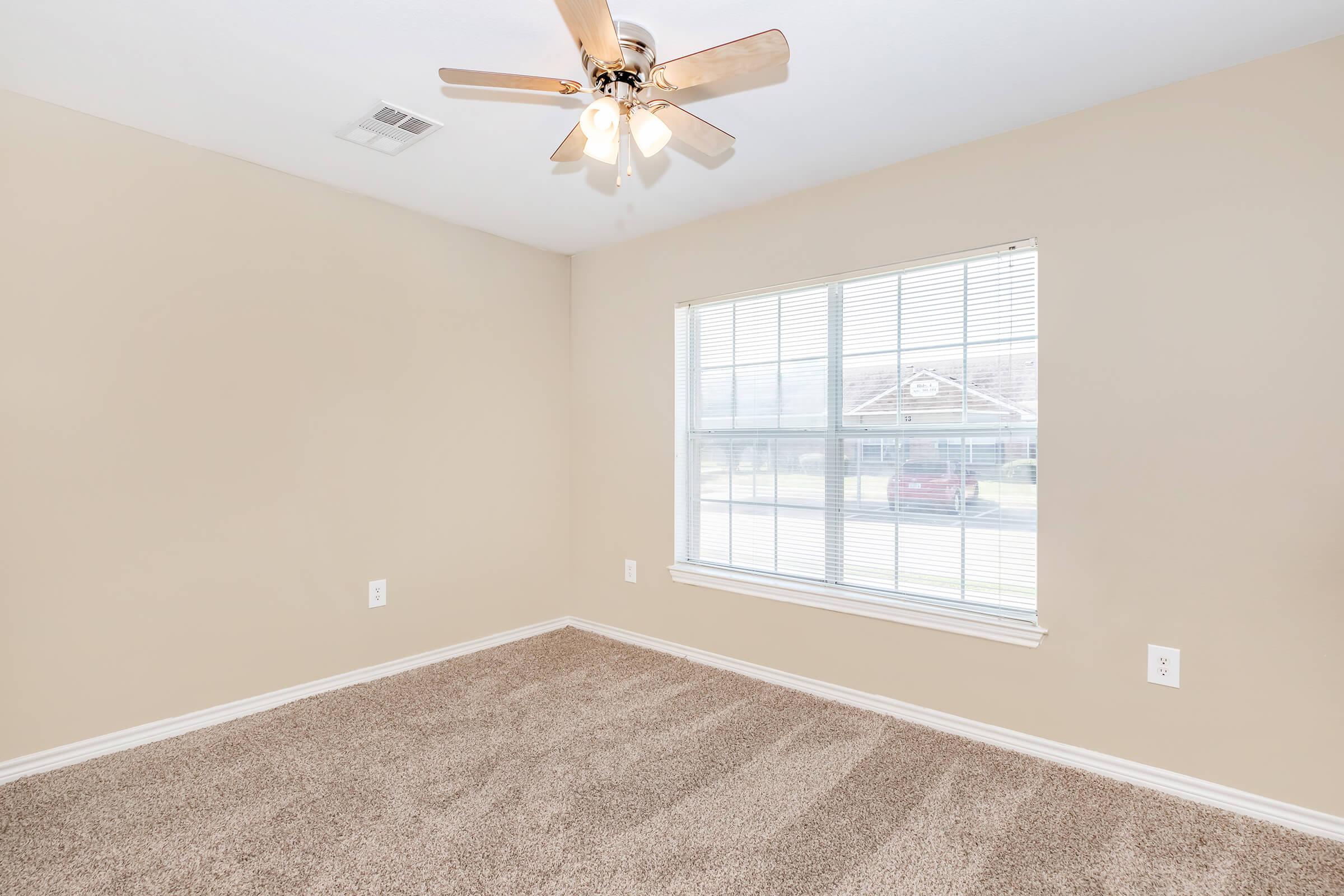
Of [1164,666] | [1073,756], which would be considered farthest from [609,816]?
[1164,666]

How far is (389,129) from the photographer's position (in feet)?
7.72

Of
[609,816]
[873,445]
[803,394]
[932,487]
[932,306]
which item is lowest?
[609,816]

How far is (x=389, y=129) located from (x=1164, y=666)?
3.32m

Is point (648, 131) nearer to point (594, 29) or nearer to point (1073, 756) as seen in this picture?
point (594, 29)

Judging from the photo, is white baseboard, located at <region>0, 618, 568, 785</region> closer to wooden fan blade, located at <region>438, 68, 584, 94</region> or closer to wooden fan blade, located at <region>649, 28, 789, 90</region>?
wooden fan blade, located at <region>438, 68, 584, 94</region>

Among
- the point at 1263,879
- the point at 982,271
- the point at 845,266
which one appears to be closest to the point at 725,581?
the point at 845,266

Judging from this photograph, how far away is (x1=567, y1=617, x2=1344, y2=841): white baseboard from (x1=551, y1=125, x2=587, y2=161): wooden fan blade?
238cm

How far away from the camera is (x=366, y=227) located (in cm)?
301

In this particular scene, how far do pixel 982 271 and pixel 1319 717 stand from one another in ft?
5.76

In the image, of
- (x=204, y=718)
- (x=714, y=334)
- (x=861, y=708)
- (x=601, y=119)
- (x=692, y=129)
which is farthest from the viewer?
(x=714, y=334)

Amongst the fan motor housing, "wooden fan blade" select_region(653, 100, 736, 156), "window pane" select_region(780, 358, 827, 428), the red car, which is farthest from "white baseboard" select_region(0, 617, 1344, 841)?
the fan motor housing

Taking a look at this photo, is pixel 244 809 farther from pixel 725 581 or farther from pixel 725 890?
pixel 725 581

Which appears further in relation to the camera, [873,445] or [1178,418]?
[873,445]

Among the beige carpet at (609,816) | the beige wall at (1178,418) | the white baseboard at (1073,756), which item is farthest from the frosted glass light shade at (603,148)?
the white baseboard at (1073,756)
